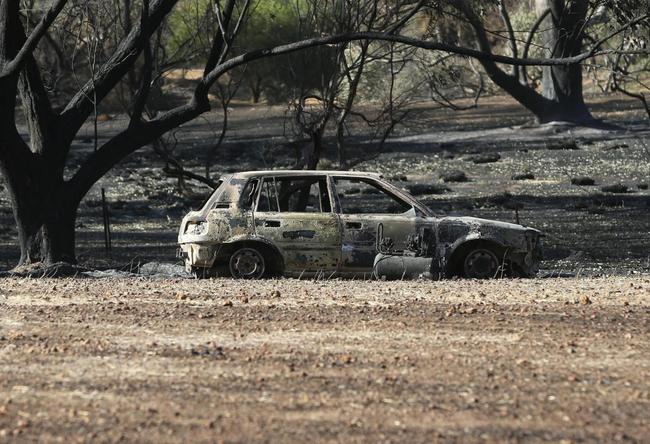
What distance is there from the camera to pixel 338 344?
9281mm

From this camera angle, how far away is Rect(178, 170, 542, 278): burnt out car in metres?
14.0

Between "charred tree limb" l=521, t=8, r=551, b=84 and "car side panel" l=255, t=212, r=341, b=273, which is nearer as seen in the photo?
"car side panel" l=255, t=212, r=341, b=273

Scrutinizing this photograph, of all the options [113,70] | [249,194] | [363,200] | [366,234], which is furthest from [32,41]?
[363,200]

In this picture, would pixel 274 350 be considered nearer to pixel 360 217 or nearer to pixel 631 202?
pixel 360 217

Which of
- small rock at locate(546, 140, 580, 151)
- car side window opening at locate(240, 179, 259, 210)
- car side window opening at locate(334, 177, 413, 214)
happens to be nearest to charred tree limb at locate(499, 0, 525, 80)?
small rock at locate(546, 140, 580, 151)

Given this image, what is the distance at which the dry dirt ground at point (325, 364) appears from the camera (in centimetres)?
681

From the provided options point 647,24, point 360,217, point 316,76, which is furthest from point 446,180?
point 360,217

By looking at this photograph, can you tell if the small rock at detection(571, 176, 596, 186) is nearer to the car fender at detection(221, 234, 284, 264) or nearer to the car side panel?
the car side panel

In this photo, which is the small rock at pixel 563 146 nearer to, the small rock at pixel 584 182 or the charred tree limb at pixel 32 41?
the small rock at pixel 584 182

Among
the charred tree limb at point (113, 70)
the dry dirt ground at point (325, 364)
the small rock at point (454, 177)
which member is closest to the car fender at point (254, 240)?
the dry dirt ground at point (325, 364)

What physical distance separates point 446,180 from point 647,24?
15547mm

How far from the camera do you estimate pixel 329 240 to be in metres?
14.1

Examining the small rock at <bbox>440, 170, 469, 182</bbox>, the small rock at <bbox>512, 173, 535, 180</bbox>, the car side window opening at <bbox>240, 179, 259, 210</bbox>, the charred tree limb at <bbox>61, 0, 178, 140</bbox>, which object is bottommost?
the small rock at <bbox>512, 173, 535, 180</bbox>

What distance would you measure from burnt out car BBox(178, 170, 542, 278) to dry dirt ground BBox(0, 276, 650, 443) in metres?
1.34
